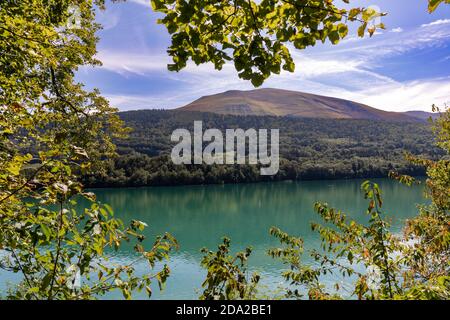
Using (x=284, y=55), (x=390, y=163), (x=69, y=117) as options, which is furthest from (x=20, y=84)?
(x=390, y=163)

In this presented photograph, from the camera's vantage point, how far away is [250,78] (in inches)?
105

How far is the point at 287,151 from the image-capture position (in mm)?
137500

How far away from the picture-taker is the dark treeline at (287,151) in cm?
8694

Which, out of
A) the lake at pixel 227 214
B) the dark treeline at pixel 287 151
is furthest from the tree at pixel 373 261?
the dark treeline at pixel 287 151

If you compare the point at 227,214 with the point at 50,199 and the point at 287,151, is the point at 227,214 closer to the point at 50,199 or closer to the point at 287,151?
the point at 50,199

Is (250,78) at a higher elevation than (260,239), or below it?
higher

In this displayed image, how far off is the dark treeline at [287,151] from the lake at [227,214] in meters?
4.14

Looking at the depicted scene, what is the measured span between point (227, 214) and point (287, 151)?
290 ft

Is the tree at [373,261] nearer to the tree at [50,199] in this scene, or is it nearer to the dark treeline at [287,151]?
the tree at [50,199]

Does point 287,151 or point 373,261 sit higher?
point 287,151

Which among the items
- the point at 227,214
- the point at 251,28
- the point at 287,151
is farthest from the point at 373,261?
the point at 287,151
